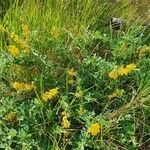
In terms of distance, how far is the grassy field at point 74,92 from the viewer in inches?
106

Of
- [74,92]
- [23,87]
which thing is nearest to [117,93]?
[74,92]

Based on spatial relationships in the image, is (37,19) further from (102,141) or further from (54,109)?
(102,141)

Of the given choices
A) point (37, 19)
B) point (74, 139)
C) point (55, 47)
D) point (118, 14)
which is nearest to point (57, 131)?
point (74, 139)

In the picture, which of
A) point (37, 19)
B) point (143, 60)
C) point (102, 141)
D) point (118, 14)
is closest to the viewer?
point (102, 141)

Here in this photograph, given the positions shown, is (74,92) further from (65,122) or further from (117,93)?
(65,122)

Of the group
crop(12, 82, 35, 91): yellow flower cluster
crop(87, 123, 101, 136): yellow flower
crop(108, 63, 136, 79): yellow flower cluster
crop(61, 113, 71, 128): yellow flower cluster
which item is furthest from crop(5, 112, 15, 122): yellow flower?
crop(108, 63, 136, 79): yellow flower cluster

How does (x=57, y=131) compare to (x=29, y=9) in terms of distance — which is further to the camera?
(x=29, y=9)

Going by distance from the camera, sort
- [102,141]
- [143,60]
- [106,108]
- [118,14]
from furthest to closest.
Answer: [118,14] < [143,60] < [106,108] < [102,141]

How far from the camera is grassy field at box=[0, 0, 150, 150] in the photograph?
2.70m

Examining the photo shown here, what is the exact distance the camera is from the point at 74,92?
290 centimetres

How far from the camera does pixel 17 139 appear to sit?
2699mm

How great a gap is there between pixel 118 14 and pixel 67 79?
3.98 feet

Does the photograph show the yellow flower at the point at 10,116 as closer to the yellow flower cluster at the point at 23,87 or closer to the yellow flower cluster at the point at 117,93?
the yellow flower cluster at the point at 23,87

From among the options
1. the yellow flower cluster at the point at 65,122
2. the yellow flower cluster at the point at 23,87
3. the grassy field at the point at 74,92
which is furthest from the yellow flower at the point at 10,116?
the yellow flower cluster at the point at 65,122
